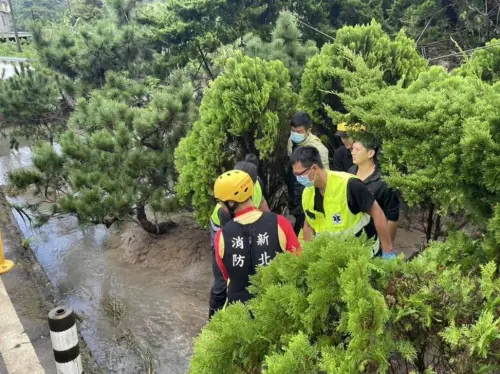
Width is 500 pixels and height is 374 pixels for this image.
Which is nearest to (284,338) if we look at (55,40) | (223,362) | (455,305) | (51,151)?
(223,362)

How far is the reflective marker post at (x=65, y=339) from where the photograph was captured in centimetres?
265

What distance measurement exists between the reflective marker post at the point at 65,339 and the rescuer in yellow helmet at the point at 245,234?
1067mm

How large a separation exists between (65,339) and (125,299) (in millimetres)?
2678

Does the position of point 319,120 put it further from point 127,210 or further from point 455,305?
point 455,305

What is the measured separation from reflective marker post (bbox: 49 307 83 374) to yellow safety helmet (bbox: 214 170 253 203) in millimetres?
1254

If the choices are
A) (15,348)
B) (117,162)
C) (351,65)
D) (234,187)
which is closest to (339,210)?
(234,187)

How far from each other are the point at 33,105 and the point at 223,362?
27.9 ft

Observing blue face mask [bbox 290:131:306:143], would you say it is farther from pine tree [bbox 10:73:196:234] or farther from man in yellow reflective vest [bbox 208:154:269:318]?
pine tree [bbox 10:73:196:234]

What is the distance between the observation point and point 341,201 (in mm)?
3080

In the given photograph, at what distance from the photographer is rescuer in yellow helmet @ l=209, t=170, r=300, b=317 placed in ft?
8.72

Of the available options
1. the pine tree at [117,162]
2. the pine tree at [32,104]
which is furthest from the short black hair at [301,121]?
the pine tree at [32,104]

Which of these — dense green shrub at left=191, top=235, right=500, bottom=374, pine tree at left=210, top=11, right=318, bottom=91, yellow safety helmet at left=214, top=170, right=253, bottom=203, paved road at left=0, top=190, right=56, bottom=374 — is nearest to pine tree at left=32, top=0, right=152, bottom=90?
pine tree at left=210, top=11, right=318, bottom=91

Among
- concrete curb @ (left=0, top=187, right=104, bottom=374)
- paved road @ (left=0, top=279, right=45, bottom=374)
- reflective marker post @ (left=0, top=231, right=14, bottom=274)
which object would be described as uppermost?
paved road @ (left=0, top=279, right=45, bottom=374)

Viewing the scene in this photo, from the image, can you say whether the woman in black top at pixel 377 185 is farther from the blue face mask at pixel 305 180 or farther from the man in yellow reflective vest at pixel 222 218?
the man in yellow reflective vest at pixel 222 218
